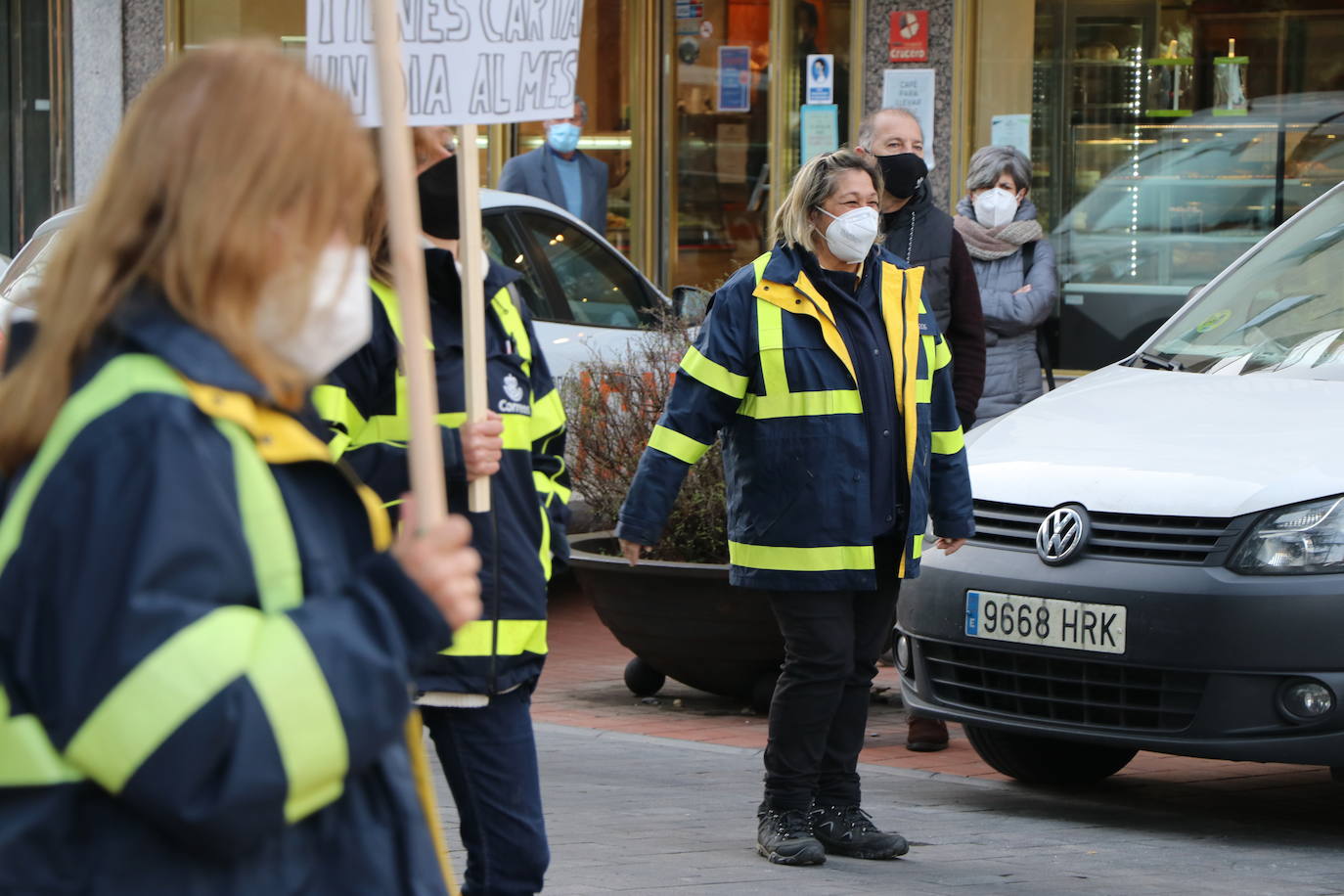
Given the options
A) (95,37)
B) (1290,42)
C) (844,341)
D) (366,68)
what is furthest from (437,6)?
(95,37)

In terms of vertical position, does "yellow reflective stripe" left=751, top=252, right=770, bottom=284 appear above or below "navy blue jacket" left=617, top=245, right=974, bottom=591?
above

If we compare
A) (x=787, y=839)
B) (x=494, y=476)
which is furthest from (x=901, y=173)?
(x=494, y=476)

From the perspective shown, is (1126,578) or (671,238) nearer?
(1126,578)

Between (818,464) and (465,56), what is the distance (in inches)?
68.1

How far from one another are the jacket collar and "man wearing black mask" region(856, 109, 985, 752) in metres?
4.79

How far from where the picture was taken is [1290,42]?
11219 mm

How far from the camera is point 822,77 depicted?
1269 cm

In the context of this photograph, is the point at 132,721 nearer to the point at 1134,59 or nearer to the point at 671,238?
the point at 1134,59

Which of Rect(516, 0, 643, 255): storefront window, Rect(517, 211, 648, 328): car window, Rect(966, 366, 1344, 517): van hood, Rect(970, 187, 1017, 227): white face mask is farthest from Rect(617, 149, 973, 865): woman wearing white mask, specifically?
Rect(516, 0, 643, 255): storefront window

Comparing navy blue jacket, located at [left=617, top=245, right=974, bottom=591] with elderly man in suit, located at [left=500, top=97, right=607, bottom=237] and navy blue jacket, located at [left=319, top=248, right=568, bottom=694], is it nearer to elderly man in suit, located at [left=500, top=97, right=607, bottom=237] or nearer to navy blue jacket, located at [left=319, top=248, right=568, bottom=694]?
navy blue jacket, located at [left=319, top=248, right=568, bottom=694]

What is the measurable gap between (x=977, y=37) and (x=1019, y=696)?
292 inches

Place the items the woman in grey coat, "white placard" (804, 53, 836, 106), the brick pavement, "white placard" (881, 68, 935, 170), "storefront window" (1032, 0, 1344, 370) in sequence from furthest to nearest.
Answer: "white placard" (804, 53, 836, 106) < "white placard" (881, 68, 935, 170) < "storefront window" (1032, 0, 1344, 370) < the woman in grey coat < the brick pavement

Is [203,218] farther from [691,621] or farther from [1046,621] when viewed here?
[691,621]

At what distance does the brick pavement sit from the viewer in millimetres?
6336
